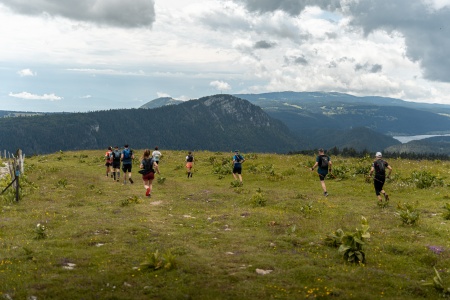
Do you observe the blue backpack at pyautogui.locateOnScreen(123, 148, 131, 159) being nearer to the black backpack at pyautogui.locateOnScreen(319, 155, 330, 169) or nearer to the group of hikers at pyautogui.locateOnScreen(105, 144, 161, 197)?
the group of hikers at pyautogui.locateOnScreen(105, 144, 161, 197)

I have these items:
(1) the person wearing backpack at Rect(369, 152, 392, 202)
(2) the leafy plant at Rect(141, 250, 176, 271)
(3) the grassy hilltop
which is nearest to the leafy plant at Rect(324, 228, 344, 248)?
(3) the grassy hilltop

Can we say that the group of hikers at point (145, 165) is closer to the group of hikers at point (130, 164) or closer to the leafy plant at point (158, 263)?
the group of hikers at point (130, 164)

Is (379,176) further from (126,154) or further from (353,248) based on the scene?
(126,154)

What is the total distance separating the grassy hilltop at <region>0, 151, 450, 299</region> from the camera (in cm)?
923

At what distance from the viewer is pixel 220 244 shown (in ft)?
42.6

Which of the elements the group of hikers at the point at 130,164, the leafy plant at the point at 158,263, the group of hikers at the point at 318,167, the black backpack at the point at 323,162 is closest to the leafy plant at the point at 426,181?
the group of hikers at the point at 318,167

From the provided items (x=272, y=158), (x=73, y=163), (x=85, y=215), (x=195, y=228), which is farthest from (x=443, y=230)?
(x=73, y=163)

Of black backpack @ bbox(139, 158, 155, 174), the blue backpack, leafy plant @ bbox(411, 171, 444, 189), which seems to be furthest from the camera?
the blue backpack

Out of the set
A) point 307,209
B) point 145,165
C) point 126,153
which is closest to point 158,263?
point 307,209

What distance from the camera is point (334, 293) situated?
28.9 feet

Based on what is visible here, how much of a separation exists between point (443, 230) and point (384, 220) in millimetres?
2555

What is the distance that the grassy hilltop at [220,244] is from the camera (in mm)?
9227

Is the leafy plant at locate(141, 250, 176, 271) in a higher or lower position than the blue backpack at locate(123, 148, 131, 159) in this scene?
lower

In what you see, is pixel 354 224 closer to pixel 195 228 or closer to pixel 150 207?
pixel 195 228
